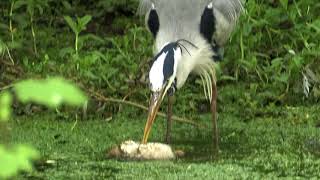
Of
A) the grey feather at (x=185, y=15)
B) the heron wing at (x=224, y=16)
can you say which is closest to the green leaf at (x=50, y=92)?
the grey feather at (x=185, y=15)

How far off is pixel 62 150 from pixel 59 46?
6.39 feet

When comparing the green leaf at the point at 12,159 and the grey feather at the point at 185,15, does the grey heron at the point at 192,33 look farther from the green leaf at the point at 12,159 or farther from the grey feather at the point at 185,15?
the green leaf at the point at 12,159

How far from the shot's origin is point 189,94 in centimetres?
460

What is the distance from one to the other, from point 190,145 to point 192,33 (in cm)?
52

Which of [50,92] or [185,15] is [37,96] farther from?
[185,15]

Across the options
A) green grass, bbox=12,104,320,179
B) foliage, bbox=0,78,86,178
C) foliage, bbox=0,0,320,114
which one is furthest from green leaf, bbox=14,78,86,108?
foliage, bbox=0,0,320,114

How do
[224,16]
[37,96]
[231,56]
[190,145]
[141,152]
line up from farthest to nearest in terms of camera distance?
[231,56] < [224,16] < [190,145] < [141,152] < [37,96]

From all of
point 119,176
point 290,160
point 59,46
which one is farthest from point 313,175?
point 59,46

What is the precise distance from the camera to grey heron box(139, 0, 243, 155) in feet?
12.1

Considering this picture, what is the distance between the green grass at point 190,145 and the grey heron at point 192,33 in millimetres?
164

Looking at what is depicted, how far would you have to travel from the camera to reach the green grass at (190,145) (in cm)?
324

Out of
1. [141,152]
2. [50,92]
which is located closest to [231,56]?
[141,152]

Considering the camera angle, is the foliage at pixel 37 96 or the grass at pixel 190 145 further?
the grass at pixel 190 145

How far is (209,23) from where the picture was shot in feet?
12.9
